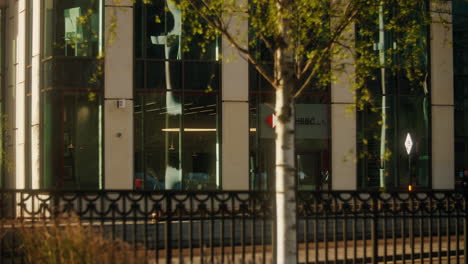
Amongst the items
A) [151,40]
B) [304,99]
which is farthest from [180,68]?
[304,99]

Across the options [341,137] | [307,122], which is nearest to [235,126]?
[307,122]

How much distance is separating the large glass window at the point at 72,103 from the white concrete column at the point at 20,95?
257 centimetres

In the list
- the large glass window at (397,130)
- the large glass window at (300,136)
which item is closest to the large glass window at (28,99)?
the large glass window at (300,136)

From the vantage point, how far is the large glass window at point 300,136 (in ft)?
99.6

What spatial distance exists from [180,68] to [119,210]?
19.3m

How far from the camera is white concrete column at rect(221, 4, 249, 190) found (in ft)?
99.0

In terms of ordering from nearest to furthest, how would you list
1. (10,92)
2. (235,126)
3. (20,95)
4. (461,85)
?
(235,126)
(20,95)
(461,85)
(10,92)

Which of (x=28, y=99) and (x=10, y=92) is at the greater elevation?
(x=10, y=92)

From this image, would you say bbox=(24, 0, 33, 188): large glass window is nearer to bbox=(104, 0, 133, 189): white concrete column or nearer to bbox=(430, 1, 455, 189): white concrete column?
bbox=(104, 0, 133, 189): white concrete column

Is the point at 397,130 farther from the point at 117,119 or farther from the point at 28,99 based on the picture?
the point at 28,99

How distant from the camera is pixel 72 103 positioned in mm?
29219

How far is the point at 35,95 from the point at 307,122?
387 inches

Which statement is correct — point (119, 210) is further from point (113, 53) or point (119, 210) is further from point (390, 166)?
point (390, 166)

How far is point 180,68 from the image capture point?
2980 cm
